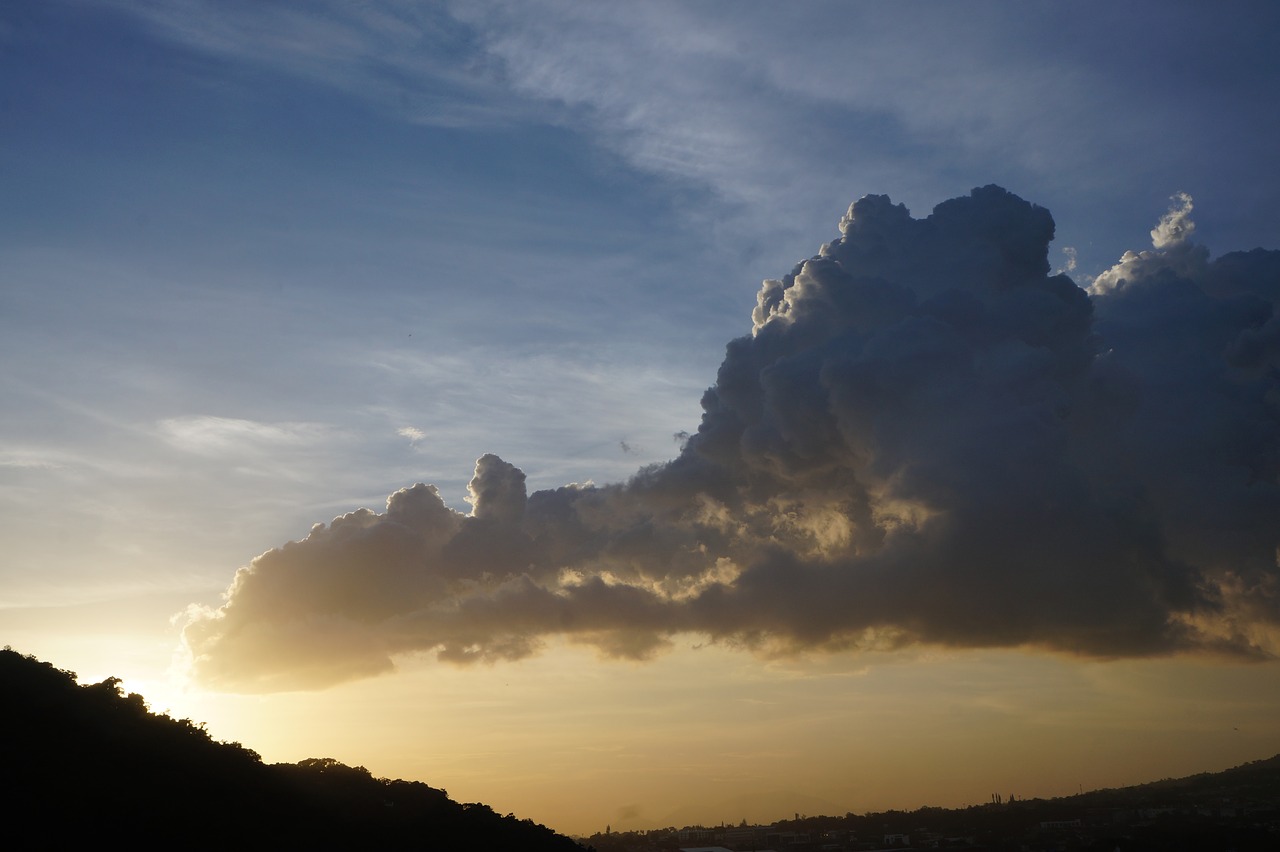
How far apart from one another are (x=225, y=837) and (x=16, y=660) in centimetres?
3185

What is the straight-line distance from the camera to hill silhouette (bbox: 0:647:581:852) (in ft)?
224

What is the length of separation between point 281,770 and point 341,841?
18895 millimetres

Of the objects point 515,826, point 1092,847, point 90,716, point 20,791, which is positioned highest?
point 90,716

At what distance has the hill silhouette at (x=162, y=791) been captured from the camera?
68.2m

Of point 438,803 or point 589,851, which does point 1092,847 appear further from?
point 438,803

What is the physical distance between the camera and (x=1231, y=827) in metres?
190

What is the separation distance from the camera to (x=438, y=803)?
113 m

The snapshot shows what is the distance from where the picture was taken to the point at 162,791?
3009 inches

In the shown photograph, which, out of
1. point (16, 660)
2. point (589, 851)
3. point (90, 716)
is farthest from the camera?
point (589, 851)

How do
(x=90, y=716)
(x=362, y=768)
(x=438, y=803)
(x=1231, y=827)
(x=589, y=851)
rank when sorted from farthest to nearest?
(x=1231, y=827) < (x=589, y=851) < (x=362, y=768) < (x=438, y=803) < (x=90, y=716)

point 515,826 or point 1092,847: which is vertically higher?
point 515,826

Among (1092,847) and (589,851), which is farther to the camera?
(1092,847)

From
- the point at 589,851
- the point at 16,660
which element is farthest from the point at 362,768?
the point at 16,660

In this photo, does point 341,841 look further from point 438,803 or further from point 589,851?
point 589,851
